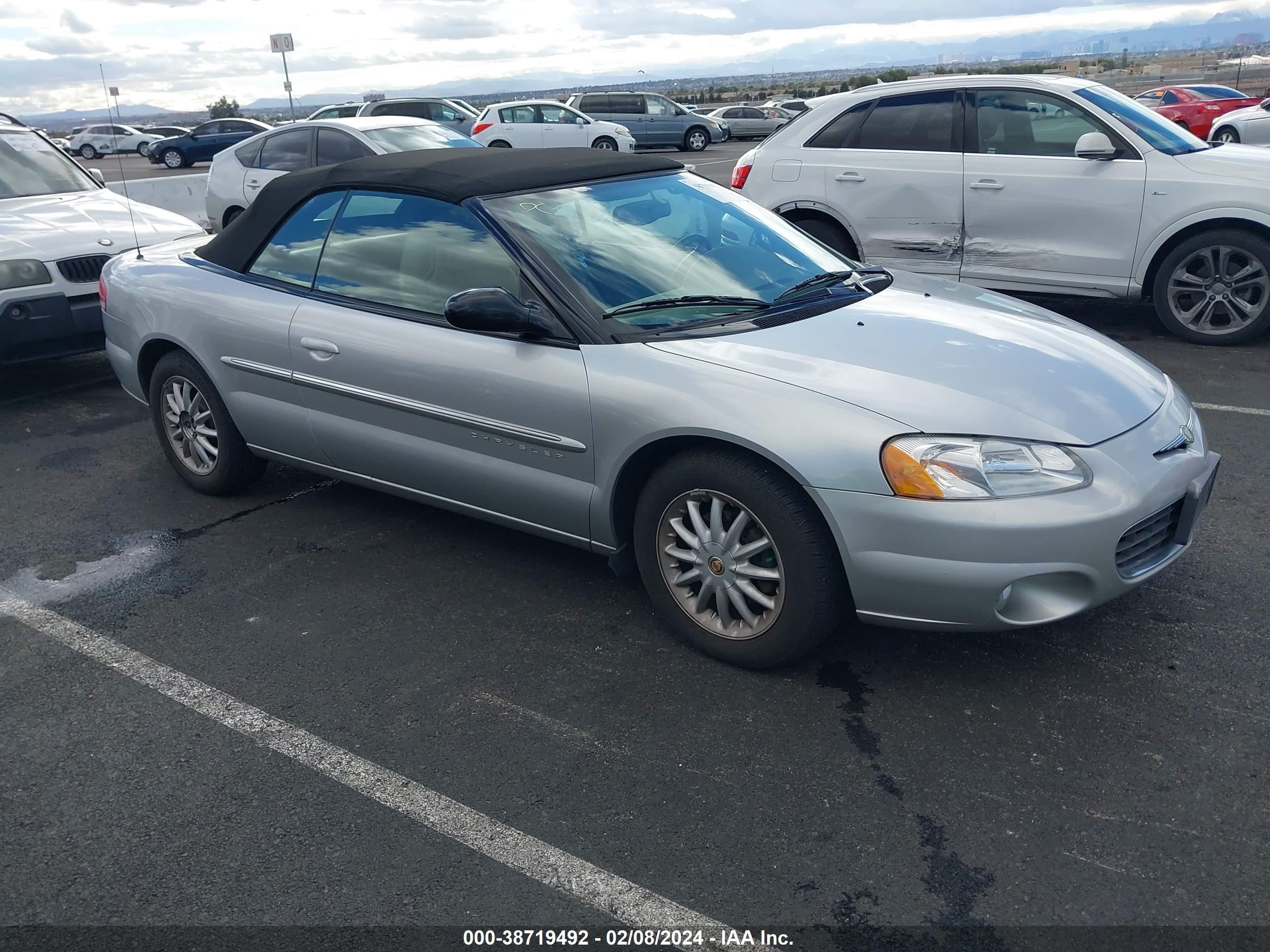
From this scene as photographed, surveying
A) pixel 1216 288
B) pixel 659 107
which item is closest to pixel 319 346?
pixel 1216 288

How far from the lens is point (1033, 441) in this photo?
3113mm

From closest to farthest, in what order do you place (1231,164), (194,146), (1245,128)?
(1231,164)
(1245,128)
(194,146)

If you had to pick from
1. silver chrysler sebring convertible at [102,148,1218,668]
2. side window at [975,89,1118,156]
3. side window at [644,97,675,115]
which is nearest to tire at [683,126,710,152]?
side window at [644,97,675,115]

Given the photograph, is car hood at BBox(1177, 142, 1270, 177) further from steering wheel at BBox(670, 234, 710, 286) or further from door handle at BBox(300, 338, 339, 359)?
door handle at BBox(300, 338, 339, 359)

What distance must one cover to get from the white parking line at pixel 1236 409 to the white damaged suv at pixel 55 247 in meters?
6.27

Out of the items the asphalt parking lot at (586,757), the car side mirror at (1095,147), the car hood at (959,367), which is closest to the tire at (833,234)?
the car side mirror at (1095,147)

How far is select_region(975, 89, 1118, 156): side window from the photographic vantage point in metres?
7.32

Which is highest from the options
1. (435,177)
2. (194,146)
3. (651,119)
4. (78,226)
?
(435,177)

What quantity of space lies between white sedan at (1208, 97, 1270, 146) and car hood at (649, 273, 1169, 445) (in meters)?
15.6

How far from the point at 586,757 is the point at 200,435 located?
9.43 feet

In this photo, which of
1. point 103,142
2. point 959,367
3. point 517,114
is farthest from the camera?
point 103,142

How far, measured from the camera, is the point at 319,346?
14.0 ft

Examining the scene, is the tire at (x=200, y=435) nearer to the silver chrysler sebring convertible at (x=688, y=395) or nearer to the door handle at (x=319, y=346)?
the silver chrysler sebring convertible at (x=688, y=395)

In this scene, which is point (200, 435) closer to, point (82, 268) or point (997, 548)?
point (82, 268)
